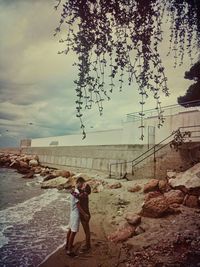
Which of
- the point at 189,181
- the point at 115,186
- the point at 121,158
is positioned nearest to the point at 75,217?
the point at 189,181

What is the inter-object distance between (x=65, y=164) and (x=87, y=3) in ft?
97.0

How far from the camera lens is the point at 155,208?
10094 millimetres

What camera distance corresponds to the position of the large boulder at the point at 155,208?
394 inches

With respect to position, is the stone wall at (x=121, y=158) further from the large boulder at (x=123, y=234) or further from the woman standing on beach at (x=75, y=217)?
the woman standing on beach at (x=75, y=217)

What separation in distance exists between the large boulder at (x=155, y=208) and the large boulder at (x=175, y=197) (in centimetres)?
101

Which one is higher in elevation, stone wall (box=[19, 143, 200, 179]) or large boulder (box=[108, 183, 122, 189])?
stone wall (box=[19, 143, 200, 179])

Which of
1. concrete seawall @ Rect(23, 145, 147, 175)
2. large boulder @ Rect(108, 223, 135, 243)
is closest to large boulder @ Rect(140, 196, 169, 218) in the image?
large boulder @ Rect(108, 223, 135, 243)

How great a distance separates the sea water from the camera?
8.30 metres

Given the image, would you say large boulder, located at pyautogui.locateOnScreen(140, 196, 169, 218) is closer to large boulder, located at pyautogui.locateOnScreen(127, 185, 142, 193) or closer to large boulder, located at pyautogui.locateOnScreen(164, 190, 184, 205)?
large boulder, located at pyautogui.locateOnScreen(164, 190, 184, 205)

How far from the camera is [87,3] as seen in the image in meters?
3.34

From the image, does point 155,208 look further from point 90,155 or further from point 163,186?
point 90,155

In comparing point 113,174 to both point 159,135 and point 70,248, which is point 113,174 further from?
point 70,248

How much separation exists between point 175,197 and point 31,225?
6.02 metres

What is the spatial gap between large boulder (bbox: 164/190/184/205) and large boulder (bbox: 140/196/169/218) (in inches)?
39.6
